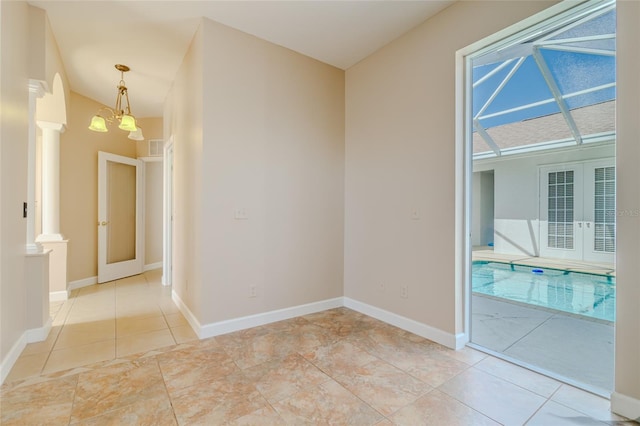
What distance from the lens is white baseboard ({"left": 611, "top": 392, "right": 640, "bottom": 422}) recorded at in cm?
162

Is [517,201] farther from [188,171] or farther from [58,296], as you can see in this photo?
[58,296]

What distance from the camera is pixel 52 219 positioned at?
3912 millimetres

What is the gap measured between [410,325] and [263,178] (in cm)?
198

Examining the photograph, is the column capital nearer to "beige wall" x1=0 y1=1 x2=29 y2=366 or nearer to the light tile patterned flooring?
"beige wall" x1=0 y1=1 x2=29 y2=366

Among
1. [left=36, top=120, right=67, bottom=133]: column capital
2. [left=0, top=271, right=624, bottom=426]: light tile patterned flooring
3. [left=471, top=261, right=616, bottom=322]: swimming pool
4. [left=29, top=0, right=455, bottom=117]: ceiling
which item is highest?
[left=29, top=0, right=455, bottom=117]: ceiling

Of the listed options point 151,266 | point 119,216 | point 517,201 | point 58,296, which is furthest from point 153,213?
point 517,201

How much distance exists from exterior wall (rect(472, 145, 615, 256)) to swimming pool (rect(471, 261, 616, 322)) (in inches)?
11.8

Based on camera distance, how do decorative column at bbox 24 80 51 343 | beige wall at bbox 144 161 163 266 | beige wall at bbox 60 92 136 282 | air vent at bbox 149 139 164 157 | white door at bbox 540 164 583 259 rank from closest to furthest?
1. white door at bbox 540 164 583 259
2. decorative column at bbox 24 80 51 343
3. beige wall at bbox 60 92 136 282
4. air vent at bbox 149 139 164 157
5. beige wall at bbox 144 161 163 266

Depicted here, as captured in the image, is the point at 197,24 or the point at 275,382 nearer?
the point at 275,382

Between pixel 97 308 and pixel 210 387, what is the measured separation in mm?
2458

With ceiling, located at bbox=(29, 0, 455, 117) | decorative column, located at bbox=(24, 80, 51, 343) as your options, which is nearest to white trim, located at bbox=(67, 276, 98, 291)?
decorative column, located at bbox=(24, 80, 51, 343)

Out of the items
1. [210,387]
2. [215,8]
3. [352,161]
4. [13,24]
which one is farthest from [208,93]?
[210,387]

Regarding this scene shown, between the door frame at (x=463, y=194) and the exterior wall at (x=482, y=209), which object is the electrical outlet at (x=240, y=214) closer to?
the door frame at (x=463, y=194)

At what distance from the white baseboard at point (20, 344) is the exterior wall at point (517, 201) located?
3.72 metres
